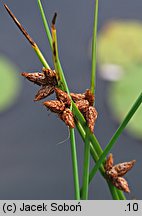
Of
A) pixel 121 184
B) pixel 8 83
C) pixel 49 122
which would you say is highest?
pixel 8 83

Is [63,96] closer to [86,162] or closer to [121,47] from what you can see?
[86,162]

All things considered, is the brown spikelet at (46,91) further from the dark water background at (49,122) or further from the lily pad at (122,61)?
the lily pad at (122,61)

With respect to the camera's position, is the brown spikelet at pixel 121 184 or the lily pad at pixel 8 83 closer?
the brown spikelet at pixel 121 184

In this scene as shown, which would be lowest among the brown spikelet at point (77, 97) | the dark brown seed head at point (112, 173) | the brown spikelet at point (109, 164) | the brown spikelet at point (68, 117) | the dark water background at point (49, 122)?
the dark brown seed head at point (112, 173)

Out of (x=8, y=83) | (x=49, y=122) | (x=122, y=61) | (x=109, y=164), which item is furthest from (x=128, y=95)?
(x=109, y=164)

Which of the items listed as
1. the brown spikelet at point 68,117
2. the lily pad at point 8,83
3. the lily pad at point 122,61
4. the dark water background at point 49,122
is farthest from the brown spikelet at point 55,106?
the lily pad at point 8,83

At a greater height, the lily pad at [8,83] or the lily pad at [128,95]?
the lily pad at [8,83]

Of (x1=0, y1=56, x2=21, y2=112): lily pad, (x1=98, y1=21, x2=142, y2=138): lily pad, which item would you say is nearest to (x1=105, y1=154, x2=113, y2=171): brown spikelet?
(x1=98, y1=21, x2=142, y2=138): lily pad
